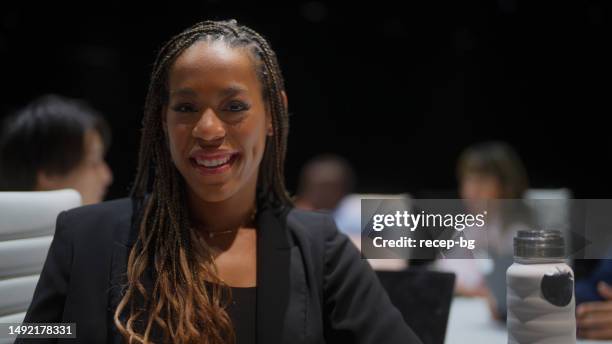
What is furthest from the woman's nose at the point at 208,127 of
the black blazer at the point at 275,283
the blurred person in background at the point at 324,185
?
the blurred person in background at the point at 324,185

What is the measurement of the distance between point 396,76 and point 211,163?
3390mm

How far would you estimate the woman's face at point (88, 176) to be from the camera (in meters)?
1.51

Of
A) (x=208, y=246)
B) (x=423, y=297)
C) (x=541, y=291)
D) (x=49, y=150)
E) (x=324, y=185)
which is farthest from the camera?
(x=324, y=185)

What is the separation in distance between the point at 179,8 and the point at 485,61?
6.39 feet

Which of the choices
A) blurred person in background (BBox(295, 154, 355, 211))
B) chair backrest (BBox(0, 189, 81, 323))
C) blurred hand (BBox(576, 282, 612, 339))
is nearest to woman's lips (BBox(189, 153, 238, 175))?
chair backrest (BBox(0, 189, 81, 323))

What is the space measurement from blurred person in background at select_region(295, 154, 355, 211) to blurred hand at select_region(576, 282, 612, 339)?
2.55 meters

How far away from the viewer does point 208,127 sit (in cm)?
98

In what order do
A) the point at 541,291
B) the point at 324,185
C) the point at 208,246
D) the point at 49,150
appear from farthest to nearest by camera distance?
the point at 324,185
the point at 49,150
the point at 208,246
the point at 541,291

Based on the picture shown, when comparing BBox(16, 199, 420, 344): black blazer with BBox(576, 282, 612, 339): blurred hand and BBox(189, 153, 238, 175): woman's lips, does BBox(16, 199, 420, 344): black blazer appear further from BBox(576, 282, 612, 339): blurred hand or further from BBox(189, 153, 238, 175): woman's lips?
BBox(576, 282, 612, 339): blurred hand

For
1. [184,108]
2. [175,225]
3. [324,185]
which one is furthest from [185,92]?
[324,185]

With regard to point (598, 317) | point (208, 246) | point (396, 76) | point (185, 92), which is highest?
point (396, 76)

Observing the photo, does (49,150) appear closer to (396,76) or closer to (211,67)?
(211,67)

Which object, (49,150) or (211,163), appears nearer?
(211,163)

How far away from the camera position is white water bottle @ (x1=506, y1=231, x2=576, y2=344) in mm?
936
